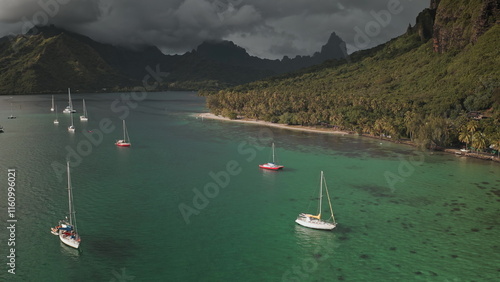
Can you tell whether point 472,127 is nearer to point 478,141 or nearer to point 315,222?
point 478,141

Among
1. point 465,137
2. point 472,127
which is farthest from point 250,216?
point 472,127

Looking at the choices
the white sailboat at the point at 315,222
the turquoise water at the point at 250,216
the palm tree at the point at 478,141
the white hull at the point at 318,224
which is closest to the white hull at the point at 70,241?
the turquoise water at the point at 250,216

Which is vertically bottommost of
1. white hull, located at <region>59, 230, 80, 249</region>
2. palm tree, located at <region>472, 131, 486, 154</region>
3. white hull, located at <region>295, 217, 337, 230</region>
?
white hull, located at <region>59, 230, 80, 249</region>

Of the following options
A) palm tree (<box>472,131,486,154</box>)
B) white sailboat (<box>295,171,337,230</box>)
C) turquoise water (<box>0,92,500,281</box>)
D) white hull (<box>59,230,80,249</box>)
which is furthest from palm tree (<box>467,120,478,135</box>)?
white hull (<box>59,230,80,249</box>)

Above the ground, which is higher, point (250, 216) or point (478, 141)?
point (478, 141)

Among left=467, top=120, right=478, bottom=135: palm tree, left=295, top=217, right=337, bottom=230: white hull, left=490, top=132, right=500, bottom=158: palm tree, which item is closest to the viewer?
left=295, top=217, right=337, bottom=230: white hull

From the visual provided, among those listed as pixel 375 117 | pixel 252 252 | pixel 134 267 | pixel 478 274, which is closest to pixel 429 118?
pixel 375 117

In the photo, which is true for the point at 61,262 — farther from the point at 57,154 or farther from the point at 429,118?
the point at 429,118

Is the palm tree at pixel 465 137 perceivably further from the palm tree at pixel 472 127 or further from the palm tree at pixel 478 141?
the palm tree at pixel 478 141

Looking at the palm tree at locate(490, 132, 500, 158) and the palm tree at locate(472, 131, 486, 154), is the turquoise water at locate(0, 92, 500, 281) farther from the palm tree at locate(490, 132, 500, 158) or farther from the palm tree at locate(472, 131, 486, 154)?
the palm tree at locate(472, 131, 486, 154)
